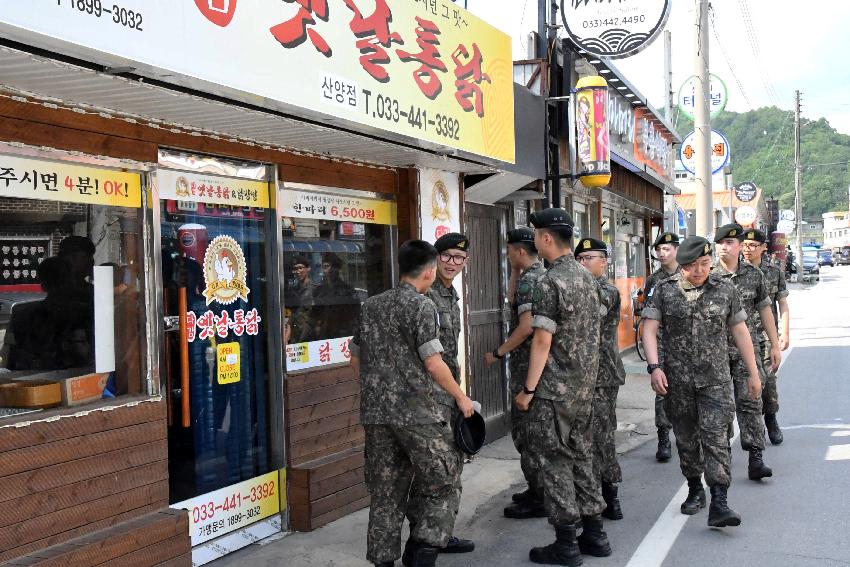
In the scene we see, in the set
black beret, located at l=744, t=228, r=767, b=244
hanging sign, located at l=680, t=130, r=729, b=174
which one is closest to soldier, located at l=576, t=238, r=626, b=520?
black beret, located at l=744, t=228, r=767, b=244

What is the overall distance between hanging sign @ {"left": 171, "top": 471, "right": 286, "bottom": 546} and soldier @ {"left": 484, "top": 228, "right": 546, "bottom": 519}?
5.32 feet

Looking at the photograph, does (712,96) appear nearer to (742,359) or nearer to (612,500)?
(742,359)

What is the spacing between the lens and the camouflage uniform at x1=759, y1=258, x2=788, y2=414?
7492mm

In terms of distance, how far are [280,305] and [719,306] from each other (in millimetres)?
2914

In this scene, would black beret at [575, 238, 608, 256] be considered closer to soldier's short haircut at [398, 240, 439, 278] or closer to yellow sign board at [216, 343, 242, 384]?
soldier's short haircut at [398, 240, 439, 278]

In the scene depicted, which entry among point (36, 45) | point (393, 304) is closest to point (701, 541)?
point (393, 304)

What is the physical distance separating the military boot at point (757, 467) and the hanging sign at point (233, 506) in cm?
364

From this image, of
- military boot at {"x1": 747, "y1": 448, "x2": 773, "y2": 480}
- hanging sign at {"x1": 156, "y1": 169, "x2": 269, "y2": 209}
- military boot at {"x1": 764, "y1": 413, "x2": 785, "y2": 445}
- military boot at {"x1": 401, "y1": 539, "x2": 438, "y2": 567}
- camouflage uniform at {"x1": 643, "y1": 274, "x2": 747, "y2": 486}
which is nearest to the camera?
military boot at {"x1": 401, "y1": 539, "x2": 438, "y2": 567}

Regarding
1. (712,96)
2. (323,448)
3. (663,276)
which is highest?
(712,96)

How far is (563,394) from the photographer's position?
4.82 m

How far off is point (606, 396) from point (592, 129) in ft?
13.7

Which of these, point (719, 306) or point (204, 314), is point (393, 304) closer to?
point (204, 314)

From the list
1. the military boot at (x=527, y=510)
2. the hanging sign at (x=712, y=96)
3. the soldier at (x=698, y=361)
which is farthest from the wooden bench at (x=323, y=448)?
the hanging sign at (x=712, y=96)

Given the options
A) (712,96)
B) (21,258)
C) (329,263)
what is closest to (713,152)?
(712,96)
